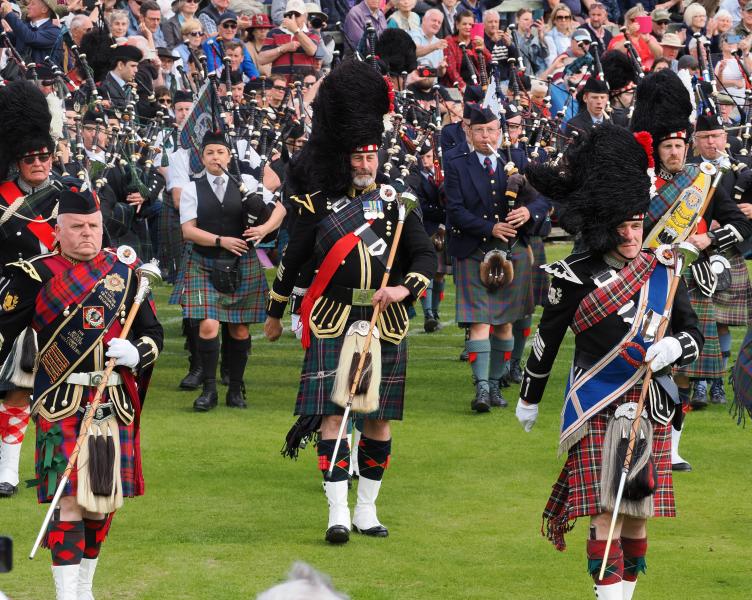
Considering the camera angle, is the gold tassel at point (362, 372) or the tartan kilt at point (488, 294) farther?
the tartan kilt at point (488, 294)

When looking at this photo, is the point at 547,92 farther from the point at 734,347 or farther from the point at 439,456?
the point at 439,456

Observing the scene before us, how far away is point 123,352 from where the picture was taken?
5688 millimetres

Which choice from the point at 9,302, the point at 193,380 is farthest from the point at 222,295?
the point at 9,302

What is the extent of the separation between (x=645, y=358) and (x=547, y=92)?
9.92 m

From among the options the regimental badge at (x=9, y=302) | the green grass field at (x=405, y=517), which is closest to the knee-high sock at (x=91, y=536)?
the green grass field at (x=405, y=517)

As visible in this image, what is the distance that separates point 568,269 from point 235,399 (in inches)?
188

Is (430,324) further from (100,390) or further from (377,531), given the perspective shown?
(100,390)

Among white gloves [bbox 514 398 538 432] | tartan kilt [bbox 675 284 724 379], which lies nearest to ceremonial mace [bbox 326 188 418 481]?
white gloves [bbox 514 398 538 432]

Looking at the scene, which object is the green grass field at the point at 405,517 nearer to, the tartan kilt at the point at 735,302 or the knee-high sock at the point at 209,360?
the knee-high sock at the point at 209,360

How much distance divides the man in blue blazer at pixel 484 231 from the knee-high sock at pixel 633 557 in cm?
424

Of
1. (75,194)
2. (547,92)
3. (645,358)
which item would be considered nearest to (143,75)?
(547,92)

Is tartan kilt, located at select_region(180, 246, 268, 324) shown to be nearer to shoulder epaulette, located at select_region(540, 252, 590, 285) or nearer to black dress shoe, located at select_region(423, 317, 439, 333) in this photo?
black dress shoe, located at select_region(423, 317, 439, 333)

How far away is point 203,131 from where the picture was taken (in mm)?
10203

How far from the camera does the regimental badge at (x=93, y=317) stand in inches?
230
